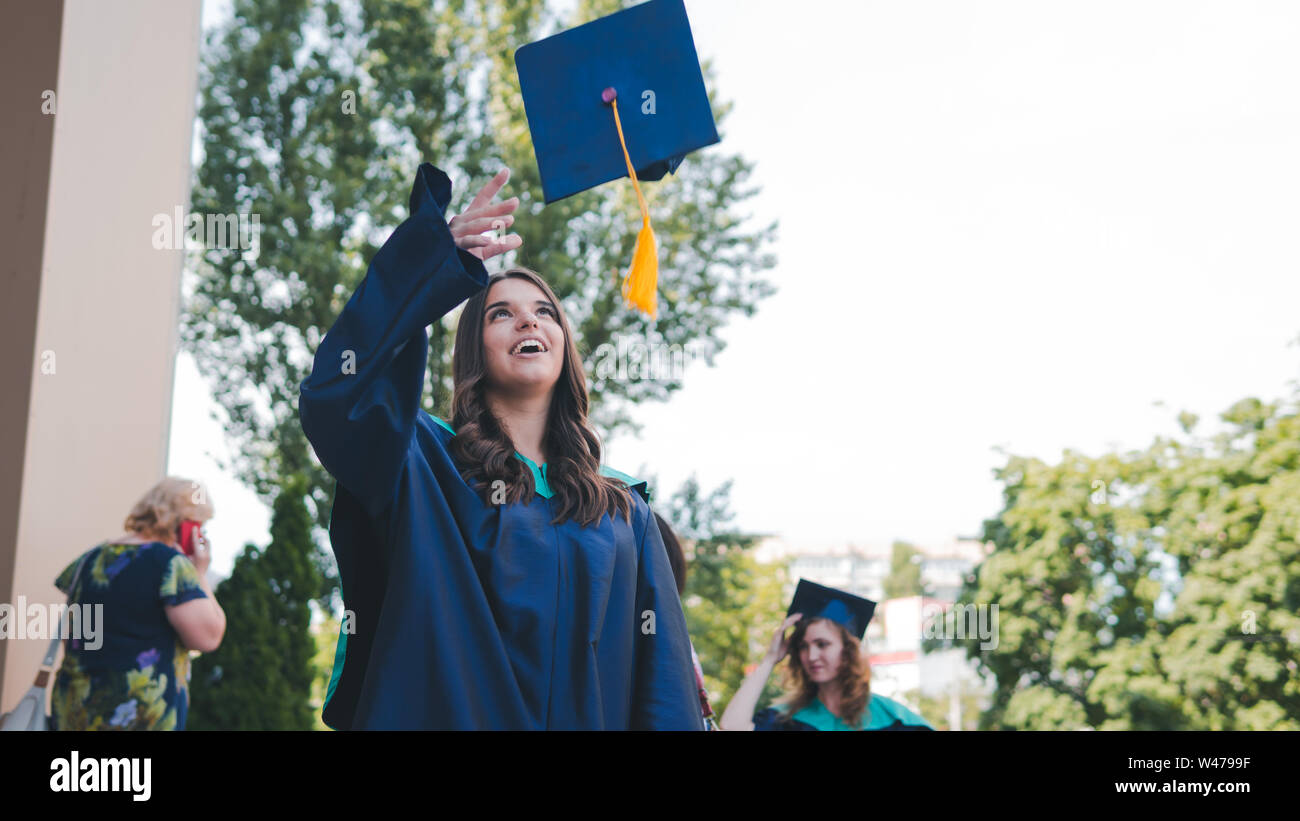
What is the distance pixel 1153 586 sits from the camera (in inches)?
563

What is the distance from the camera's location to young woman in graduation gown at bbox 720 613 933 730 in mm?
4070

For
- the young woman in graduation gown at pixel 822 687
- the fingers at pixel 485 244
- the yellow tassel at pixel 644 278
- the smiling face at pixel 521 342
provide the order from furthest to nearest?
the young woman in graduation gown at pixel 822 687
the yellow tassel at pixel 644 278
the smiling face at pixel 521 342
the fingers at pixel 485 244

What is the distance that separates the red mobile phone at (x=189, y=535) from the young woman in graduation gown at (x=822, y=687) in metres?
Result: 2.32

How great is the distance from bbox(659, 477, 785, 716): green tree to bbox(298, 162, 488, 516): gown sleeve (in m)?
11.3

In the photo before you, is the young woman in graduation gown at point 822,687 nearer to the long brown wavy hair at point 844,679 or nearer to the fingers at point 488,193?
the long brown wavy hair at point 844,679

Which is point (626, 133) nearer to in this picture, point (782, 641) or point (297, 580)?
point (782, 641)

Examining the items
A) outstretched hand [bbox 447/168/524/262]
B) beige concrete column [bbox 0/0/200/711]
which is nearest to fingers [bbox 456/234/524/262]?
A: outstretched hand [bbox 447/168/524/262]

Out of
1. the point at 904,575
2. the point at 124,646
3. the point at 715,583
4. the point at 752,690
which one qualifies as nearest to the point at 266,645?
the point at 124,646

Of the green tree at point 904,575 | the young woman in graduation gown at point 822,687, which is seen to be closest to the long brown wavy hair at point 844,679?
the young woman in graduation gown at point 822,687

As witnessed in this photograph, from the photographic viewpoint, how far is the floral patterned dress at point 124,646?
12.9 ft

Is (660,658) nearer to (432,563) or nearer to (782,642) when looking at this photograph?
(432,563)

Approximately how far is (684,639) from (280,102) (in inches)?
508
